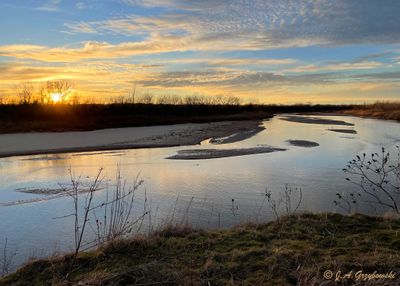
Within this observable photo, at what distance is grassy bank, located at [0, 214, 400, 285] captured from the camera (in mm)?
4855

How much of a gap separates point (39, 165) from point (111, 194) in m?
7.91

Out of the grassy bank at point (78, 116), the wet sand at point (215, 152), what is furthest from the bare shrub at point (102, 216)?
the grassy bank at point (78, 116)

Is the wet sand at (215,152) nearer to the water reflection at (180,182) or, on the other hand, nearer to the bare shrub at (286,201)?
the water reflection at (180,182)

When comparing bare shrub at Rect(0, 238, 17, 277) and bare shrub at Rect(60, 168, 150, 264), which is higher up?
bare shrub at Rect(60, 168, 150, 264)

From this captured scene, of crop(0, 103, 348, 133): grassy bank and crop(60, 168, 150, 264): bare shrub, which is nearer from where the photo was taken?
crop(60, 168, 150, 264): bare shrub

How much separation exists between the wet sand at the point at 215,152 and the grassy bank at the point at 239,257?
12300mm

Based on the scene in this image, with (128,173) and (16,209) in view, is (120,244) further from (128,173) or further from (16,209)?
(128,173)

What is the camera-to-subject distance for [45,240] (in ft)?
24.5

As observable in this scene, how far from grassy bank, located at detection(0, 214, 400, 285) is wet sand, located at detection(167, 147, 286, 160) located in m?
12.3

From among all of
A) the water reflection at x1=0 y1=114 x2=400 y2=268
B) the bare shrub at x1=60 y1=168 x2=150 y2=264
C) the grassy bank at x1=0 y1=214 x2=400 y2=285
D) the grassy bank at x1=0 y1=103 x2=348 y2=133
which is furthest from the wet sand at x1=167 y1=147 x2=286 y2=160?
the grassy bank at x1=0 y1=103 x2=348 y2=133

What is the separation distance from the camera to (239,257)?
18.2 ft

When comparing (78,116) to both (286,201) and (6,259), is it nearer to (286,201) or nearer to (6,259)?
(286,201)

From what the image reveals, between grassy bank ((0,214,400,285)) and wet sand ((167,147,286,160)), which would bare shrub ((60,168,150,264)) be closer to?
grassy bank ((0,214,400,285))

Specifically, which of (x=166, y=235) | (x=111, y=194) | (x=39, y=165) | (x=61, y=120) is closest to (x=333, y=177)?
(x=111, y=194)
